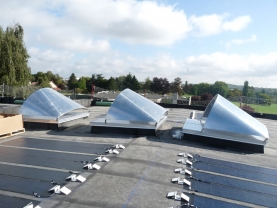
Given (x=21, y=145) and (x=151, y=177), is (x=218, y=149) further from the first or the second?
(x=21, y=145)

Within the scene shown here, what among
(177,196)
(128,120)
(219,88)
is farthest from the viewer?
(219,88)

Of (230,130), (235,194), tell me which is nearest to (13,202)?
(235,194)

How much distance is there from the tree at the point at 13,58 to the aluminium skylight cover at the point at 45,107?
15.4 m

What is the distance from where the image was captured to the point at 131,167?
8.21 meters

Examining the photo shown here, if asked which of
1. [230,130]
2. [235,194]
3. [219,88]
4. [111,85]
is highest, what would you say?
[219,88]

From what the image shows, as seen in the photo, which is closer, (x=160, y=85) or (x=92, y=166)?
(x=92, y=166)

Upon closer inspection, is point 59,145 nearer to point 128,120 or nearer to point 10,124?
point 10,124

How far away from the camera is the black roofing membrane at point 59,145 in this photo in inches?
403

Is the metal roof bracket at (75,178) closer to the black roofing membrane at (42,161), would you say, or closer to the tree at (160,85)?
the black roofing membrane at (42,161)

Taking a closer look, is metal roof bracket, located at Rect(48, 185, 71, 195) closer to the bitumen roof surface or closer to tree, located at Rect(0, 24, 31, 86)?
the bitumen roof surface

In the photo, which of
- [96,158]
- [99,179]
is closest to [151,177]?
[99,179]

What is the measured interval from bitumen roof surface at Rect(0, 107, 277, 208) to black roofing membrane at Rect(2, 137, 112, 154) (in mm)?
209

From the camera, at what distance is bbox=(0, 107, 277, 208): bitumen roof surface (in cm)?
591

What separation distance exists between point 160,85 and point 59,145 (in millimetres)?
49080
